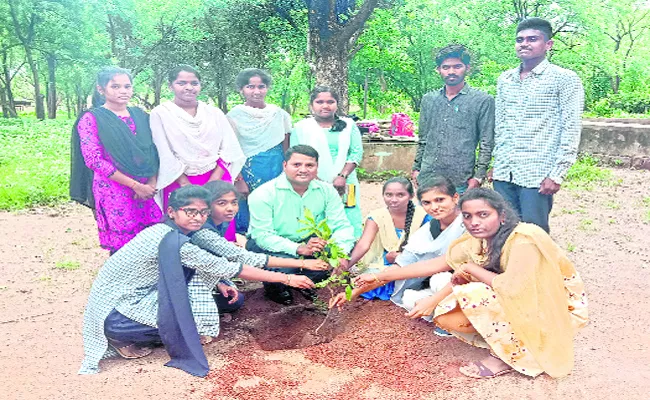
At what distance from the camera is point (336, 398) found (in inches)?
110

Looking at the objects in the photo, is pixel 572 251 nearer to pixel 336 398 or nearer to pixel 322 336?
pixel 322 336

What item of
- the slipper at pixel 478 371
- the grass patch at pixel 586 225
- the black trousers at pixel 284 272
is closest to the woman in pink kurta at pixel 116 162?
the black trousers at pixel 284 272

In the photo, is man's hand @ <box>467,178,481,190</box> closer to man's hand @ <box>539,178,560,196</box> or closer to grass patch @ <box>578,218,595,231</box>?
man's hand @ <box>539,178,560,196</box>

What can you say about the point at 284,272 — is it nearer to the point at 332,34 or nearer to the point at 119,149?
the point at 119,149

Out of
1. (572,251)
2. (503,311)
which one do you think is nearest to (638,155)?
(572,251)

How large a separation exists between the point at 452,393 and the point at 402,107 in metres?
21.6

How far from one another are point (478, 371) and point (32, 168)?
29.8 ft

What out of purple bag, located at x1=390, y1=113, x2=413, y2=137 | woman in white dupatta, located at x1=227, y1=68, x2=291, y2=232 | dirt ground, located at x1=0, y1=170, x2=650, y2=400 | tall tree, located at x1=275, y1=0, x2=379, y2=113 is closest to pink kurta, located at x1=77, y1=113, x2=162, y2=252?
dirt ground, located at x1=0, y1=170, x2=650, y2=400

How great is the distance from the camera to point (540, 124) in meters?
3.81

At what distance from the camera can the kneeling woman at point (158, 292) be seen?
3.08 meters

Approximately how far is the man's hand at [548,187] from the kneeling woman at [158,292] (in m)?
2.03

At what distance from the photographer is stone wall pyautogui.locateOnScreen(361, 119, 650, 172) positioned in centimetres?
956

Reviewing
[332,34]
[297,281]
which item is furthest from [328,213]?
[332,34]

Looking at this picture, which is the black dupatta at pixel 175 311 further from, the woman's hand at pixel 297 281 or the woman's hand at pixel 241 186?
the woman's hand at pixel 241 186
